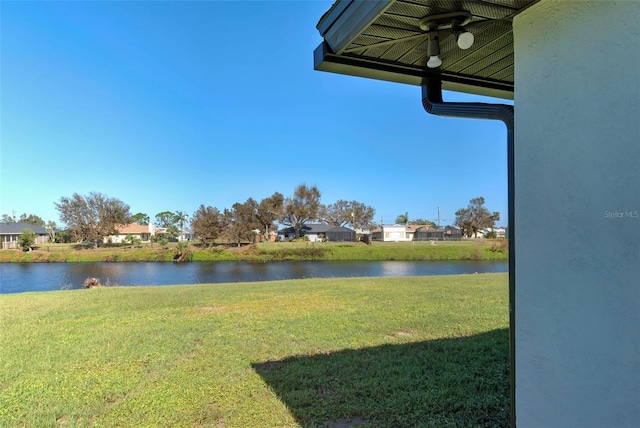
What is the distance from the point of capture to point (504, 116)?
189 cm

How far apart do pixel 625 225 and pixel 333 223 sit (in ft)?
186

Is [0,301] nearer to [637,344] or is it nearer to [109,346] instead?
[109,346]

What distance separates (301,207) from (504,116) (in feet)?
157

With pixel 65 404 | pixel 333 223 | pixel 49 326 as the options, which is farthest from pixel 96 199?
pixel 65 404

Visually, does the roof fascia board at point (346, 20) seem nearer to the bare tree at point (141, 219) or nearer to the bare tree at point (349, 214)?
the bare tree at point (349, 214)

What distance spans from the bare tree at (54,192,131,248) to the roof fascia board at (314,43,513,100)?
142 feet

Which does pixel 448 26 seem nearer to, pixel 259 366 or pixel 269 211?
pixel 259 366

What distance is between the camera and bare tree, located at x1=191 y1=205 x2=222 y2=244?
3631 cm

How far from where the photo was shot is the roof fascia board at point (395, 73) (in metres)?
2.07

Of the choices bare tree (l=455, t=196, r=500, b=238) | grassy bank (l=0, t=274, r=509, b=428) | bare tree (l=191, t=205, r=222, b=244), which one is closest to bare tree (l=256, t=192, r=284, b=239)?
bare tree (l=191, t=205, r=222, b=244)

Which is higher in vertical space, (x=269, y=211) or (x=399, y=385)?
(x=269, y=211)

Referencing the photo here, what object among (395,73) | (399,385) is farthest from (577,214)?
(399,385)

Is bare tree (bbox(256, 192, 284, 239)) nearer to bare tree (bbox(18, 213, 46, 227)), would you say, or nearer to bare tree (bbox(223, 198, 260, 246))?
bare tree (bbox(223, 198, 260, 246))

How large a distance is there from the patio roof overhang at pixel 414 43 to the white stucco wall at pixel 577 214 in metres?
0.23
